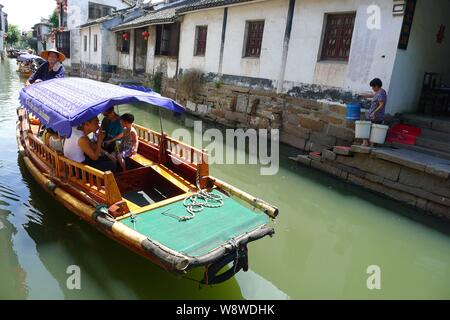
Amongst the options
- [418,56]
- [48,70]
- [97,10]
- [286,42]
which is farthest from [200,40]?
[97,10]

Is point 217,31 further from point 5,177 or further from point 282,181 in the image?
point 5,177

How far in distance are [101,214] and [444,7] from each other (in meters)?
9.06

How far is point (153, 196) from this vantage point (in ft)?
16.1

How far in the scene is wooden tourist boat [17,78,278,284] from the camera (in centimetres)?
319

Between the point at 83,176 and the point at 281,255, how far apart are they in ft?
9.17

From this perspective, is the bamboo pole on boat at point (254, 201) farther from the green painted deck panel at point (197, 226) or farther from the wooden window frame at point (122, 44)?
the wooden window frame at point (122, 44)

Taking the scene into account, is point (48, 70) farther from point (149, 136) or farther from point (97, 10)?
point (97, 10)

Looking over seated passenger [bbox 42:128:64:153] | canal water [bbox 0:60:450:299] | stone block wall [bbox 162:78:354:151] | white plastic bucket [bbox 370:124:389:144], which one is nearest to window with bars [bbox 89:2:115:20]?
stone block wall [bbox 162:78:354:151]

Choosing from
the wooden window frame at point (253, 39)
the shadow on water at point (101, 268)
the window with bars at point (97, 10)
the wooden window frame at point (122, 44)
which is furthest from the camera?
the window with bars at point (97, 10)

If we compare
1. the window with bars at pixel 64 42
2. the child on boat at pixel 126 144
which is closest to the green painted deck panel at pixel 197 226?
the child on boat at pixel 126 144

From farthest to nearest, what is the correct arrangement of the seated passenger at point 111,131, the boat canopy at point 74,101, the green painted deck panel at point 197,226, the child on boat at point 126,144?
1. the seated passenger at point 111,131
2. the child on boat at point 126,144
3. the boat canopy at point 74,101
4. the green painted deck panel at point 197,226

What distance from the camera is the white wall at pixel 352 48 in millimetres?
7223

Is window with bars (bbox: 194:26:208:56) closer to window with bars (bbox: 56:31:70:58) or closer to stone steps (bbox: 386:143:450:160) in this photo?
stone steps (bbox: 386:143:450:160)

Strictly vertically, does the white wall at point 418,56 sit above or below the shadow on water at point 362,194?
above
